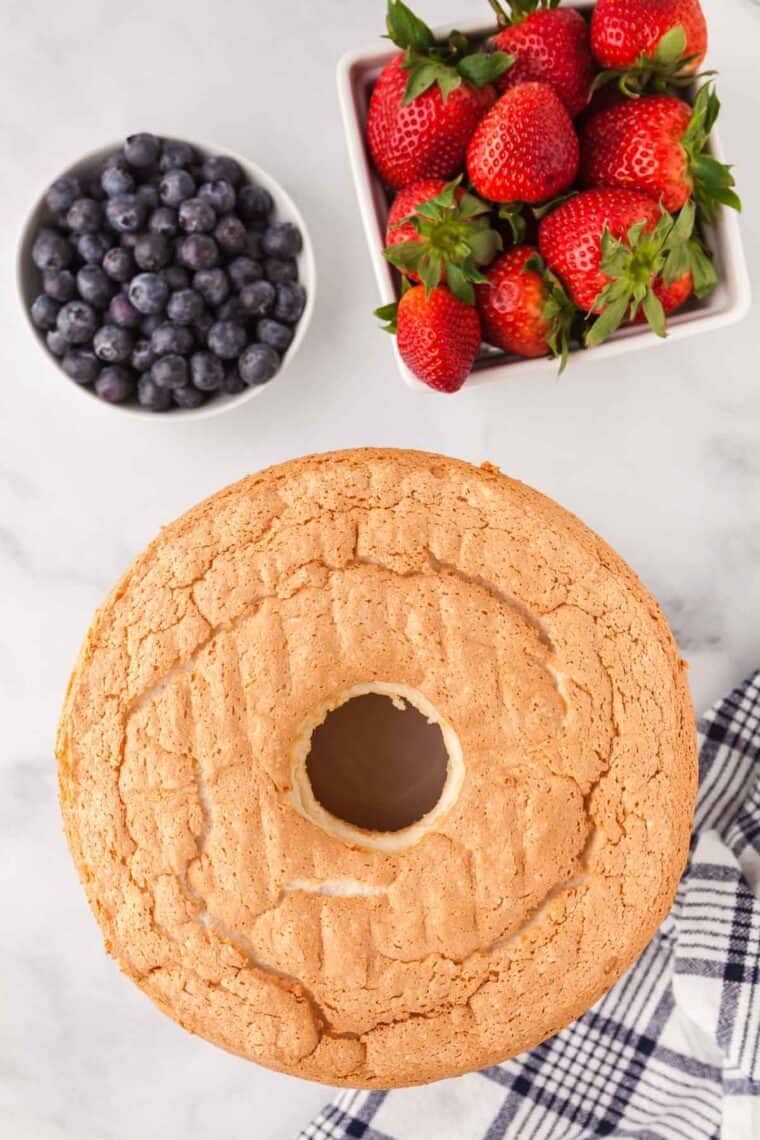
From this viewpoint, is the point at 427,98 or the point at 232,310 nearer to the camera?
the point at 427,98

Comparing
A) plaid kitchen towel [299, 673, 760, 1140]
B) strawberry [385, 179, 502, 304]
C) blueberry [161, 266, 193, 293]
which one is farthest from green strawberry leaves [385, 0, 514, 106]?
plaid kitchen towel [299, 673, 760, 1140]

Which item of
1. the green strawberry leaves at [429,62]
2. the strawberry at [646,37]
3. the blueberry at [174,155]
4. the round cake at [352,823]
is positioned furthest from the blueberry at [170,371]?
the strawberry at [646,37]

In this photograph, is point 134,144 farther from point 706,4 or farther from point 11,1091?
point 11,1091

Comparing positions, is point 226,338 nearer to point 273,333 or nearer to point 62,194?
point 273,333

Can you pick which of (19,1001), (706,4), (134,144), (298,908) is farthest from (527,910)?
(706,4)

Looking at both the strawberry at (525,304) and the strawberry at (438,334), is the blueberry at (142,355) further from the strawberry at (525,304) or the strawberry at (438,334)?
the strawberry at (525,304)

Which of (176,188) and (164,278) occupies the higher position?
(176,188)

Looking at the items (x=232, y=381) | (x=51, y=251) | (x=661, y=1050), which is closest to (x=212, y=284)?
(x=232, y=381)
